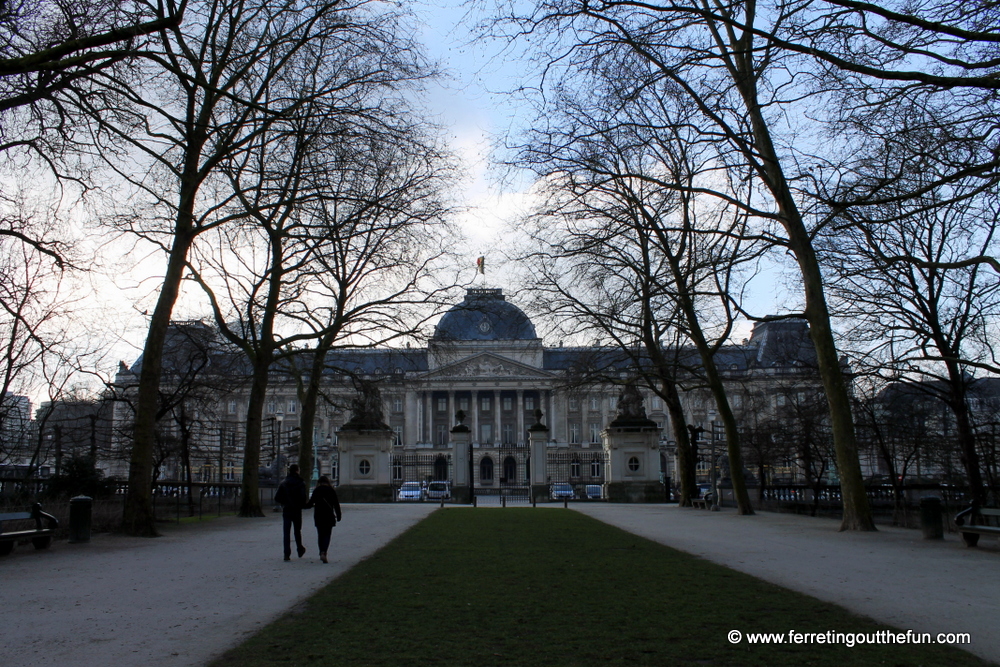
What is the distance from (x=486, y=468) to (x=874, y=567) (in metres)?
90.6

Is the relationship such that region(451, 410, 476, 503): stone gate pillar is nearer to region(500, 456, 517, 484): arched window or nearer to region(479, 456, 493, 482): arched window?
region(500, 456, 517, 484): arched window

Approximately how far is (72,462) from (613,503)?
2115 centimetres

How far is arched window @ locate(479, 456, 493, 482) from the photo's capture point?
99.9m

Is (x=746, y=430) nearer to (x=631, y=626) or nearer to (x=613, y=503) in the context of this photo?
(x=613, y=503)

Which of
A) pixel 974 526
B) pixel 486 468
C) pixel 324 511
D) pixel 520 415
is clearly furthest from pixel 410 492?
pixel 520 415

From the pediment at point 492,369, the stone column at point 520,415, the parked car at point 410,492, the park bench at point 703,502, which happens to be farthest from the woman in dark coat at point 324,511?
the stone column at point 520,415

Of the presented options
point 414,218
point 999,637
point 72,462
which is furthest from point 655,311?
point 999,637

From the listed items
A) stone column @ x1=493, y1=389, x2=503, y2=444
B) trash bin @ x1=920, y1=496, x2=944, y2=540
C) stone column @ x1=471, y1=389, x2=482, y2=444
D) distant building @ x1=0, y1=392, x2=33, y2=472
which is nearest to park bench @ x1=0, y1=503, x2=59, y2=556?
distant building @ x1=0, y1=392, x2=33, y2=472

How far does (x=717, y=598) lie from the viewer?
834cm

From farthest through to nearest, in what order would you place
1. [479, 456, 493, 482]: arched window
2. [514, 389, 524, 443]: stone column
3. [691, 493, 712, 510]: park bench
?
[514, 389, 524, 443]: stone column, [479, 456, 493, 482]: arched window, [691, 493, 712, 510]: park bench

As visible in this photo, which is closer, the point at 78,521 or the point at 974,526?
the point at 974,526

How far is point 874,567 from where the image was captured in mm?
11453

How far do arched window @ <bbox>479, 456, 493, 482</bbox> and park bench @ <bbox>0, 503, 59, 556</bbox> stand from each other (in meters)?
86.4

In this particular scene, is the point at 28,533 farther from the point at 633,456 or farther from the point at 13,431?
the point at 633,456
